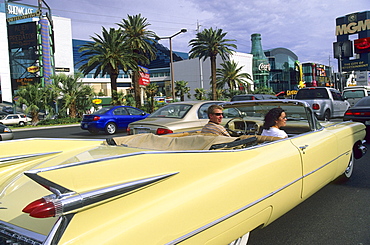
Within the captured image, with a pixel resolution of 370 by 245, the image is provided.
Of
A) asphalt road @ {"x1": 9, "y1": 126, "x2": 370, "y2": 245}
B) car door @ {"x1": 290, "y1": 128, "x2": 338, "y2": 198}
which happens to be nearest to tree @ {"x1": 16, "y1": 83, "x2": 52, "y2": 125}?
asphalt road @ {"x1": 9, "y1": 126, "x2": 370, "y2": 245}

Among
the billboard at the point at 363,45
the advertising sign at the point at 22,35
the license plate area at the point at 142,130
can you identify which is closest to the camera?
the license plate area at the point at 142,130

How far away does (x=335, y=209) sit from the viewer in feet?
11.3

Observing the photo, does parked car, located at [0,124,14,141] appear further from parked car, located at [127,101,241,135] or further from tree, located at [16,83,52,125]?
tree, located at [16,83,52,125]

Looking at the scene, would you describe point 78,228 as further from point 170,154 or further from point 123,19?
point 123,19

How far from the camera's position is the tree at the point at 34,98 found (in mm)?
22953

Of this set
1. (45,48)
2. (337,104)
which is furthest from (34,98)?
(45,48)

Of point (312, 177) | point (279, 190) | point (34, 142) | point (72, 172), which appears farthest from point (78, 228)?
point (312, 177)

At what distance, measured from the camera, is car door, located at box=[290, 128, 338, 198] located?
287 centimetres

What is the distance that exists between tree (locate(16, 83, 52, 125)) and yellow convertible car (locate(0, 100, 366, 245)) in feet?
74.1

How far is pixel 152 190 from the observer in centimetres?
169

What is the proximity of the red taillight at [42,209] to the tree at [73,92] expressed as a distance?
2377 cm

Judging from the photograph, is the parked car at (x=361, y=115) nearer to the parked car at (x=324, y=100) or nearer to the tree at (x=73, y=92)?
the parked car at (x=324, y=100)

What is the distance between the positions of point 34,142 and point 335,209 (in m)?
3.35

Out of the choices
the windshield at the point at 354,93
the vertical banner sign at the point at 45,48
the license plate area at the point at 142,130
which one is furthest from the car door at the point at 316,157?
the vertical banner sign at the point at 45,48
